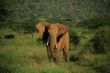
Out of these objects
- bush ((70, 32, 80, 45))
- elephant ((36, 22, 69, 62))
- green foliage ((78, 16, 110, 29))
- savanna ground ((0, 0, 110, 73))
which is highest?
elephant ((36, 22, 69, 62))

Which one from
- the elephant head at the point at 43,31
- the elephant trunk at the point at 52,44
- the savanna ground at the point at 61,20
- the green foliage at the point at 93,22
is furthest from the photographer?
the green foliage at the point at 93,22

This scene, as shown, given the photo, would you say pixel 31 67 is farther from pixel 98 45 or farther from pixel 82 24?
pixel 82 24

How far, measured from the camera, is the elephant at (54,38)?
469 centimetres

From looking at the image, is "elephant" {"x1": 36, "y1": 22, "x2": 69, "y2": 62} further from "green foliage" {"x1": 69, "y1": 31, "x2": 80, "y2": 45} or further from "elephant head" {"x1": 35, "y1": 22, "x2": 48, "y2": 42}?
"green foliage" {"x1": 69, "y1": 31, "x2": 80, "y2": 45}

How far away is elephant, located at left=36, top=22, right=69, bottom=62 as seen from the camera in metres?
4.69

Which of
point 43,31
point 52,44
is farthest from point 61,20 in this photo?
point 52,44

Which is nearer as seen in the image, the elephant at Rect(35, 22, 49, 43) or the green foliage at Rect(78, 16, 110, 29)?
the elephant at Rect(35, 22, 49, 43)

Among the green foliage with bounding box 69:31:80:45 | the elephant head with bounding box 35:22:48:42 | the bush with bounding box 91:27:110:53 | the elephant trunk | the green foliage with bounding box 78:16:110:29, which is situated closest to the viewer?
the elephant trunk

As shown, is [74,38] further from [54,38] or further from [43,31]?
[54,38]

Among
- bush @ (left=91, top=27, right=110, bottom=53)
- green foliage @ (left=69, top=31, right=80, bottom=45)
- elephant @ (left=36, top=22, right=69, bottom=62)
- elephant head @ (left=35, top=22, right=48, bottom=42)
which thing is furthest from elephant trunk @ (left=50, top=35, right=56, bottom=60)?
green foliage @ (left=69, top=31, right=80, bottom=45)

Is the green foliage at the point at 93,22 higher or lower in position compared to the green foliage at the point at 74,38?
lower

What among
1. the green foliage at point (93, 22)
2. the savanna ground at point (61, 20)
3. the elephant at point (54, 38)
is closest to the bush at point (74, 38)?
the savanna ground at point (61, 20)

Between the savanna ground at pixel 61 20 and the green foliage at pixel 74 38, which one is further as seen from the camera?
the green foliage at pixel 74 38

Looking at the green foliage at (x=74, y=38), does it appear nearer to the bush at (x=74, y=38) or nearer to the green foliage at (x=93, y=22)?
the bush at (x=74, y=38)
